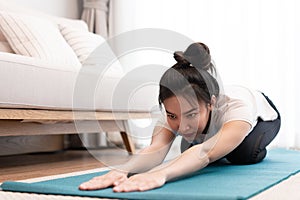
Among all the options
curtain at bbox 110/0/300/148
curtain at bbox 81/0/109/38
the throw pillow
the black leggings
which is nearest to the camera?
the black leggings

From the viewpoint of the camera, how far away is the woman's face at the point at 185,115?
1.37 m

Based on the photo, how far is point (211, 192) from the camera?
1.13 metres

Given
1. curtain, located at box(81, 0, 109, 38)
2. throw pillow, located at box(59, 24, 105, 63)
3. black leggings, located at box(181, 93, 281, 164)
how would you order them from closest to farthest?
black leggings, located at box(181, 93, 281, 164) → throw pillow, located at box(59, 24, 105, 63) → curtain, located at box(81, 0, 109, 38)

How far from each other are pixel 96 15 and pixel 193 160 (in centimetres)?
237

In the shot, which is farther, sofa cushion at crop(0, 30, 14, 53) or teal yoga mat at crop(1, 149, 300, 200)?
sofa cushion at crop(0, 30, 14, 53)

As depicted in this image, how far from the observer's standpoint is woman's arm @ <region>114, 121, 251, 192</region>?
117 cm

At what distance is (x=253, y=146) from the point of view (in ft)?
5.95

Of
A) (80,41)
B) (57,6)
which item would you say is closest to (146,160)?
(80,41)

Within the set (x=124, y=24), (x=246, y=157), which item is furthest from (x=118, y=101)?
(x=124, y=24)

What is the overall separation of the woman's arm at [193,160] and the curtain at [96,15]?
2164 millimetres

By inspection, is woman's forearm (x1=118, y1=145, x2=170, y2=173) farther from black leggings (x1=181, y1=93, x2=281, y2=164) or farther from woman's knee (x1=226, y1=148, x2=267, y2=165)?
woman's knee (x1=226, y1=148, x2=267, y2=165)

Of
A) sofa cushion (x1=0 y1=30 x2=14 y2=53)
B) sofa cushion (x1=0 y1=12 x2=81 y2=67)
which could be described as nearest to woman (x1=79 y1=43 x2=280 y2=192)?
sofa cushion (x1=0 y1=12 x2=81 y2=67)

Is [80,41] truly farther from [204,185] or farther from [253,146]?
[204,185]

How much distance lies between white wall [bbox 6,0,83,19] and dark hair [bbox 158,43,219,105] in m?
1.77
